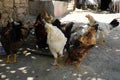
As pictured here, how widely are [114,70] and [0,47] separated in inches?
111

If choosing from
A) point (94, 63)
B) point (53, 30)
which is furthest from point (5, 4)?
point (94, 63)

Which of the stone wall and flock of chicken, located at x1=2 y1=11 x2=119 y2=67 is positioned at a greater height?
the stone wall

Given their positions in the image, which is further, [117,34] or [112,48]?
[117,34]

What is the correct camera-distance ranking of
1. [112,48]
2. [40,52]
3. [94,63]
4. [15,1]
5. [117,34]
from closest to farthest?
[94,63], [40,52], [112,48], [15,1], [117,34]

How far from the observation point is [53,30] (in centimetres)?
550

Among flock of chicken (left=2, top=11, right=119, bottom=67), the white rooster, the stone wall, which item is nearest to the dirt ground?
flock of chicken (left=2, top=11, right=119, bottom=67)

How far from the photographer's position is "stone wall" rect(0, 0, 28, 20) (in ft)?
24.8

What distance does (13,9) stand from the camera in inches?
307

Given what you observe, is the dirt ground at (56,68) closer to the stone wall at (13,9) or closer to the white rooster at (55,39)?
the white rooster at (55,39)

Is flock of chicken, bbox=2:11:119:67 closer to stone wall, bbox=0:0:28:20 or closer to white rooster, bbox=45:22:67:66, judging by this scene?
white rooster, bbox=45:22:67:66

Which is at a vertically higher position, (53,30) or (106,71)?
(53,30)

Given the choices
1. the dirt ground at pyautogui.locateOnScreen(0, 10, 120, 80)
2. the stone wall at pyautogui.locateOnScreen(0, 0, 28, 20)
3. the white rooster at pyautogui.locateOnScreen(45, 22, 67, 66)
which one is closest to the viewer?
the dirt ground at pyautogui.locateOnScreen(0, 10, 120, 80)

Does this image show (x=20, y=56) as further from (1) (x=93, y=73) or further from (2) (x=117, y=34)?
(2) (x=117, y=34)

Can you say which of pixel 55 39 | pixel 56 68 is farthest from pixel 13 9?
pixel 56 68
